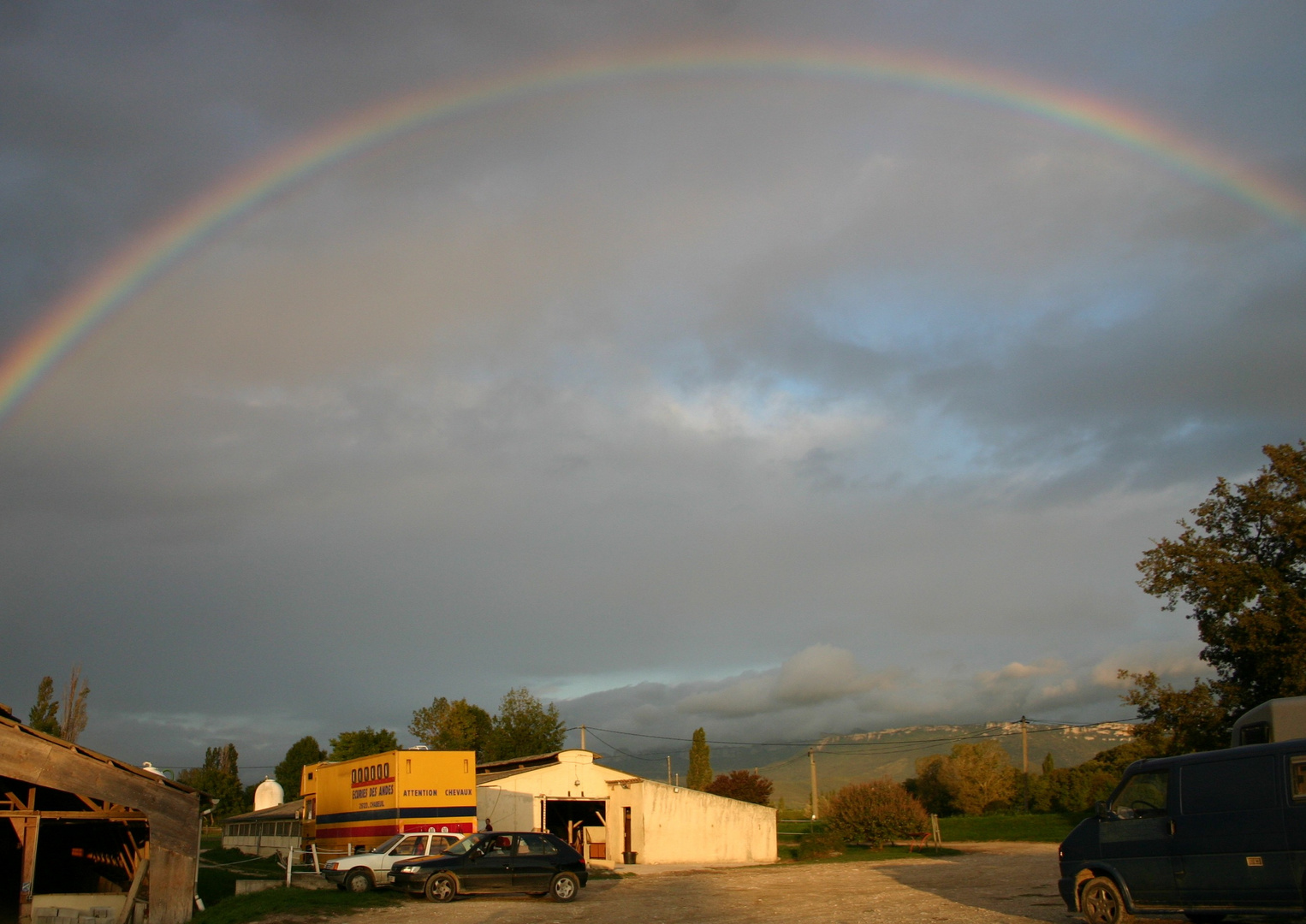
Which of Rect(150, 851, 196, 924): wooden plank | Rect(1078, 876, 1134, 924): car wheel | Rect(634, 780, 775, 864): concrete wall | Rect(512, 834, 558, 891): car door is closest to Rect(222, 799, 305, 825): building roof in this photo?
Rect(634, 780, 775, 864): concrete wall

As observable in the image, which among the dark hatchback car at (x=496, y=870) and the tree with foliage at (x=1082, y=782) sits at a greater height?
the dark hatchback car at (x=496, y=870)

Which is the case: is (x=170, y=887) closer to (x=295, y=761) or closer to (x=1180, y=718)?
(x=1180, y=718)

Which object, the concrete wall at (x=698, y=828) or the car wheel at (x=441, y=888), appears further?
the concrete wall at (x=698, y=828)

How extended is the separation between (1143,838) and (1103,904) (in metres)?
1.14

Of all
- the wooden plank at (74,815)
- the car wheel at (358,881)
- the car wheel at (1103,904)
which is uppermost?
the wooden plank at (74,815)

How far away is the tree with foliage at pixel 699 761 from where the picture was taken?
288 ft

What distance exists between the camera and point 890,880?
2433 centimetres

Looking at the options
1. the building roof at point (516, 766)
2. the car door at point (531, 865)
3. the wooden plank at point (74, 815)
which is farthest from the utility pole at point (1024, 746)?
the wooden plank at point (74, 815)

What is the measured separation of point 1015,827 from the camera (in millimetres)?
55438

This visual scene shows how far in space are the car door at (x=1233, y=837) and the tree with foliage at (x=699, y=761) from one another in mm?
78407

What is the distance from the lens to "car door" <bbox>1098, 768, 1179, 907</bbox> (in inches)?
500

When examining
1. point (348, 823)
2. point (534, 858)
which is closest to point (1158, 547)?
point (534, 858)

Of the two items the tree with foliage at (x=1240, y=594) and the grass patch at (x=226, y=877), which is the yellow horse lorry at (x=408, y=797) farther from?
the tree with foliage at (x=1240, y=594)

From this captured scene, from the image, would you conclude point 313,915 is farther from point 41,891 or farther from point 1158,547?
point 1158,547
